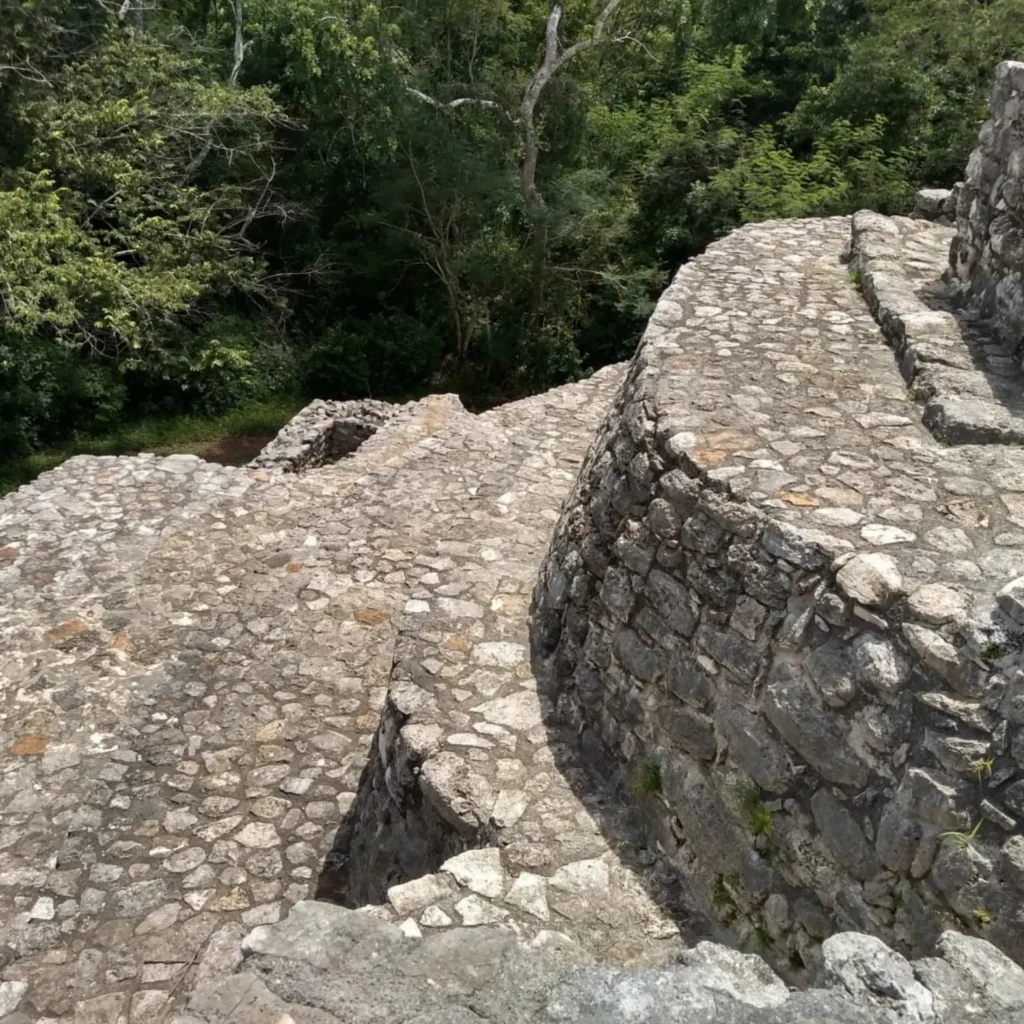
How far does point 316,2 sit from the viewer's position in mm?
12445

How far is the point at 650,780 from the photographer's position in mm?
3426

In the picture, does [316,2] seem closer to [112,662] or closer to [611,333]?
[611,333]

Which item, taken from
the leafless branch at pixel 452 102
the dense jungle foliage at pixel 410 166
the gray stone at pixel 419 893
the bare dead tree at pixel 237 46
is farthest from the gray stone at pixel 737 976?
the bare dead tree at pixel 237 46

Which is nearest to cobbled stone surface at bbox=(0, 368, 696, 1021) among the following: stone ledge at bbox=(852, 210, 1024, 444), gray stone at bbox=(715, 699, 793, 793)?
gray stone at bbox=(715, 699, 793, 793)

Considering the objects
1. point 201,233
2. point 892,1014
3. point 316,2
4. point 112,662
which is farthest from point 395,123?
point 892,1014

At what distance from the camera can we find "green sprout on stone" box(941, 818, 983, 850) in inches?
94.6

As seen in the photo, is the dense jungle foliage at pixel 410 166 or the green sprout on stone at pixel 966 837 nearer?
the green sprout on stone at pixel 966 837

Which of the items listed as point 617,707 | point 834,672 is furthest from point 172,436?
point 834,672

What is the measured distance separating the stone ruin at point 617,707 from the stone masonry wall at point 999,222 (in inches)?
1.2

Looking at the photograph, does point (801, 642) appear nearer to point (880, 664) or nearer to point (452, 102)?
point (880, 664)

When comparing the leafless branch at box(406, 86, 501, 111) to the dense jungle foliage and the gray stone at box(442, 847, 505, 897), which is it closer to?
the dense jungle foliage

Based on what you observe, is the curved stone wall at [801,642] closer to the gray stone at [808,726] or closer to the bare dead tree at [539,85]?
the gray stone at [808,726]

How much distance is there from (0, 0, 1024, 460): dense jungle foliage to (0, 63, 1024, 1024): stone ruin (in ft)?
20.6

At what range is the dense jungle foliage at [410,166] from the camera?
12.1 metres
